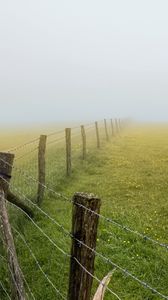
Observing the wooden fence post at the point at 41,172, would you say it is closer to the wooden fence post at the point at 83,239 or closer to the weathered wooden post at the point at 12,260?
the weathered wooden post at the point at 12,260

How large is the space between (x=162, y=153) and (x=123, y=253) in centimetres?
1858

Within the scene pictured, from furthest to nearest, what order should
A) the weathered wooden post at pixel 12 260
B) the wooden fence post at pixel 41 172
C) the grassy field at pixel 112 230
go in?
the wooden fence post at pixel 41 172 → the grassy field at pixel 112 230 → the weathered wooden post at pixel 12 260

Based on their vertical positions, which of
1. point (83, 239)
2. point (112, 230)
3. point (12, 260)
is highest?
point (83, 239)

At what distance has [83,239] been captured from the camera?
505cm

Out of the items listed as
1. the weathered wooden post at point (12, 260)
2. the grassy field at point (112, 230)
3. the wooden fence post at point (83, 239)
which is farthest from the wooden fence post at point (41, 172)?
the wooden fence post at point (83, 239)

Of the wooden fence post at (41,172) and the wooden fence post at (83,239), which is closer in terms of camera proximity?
the wooden fence post at (83,239)

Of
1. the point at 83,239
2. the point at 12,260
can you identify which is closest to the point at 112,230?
the point at 12,260

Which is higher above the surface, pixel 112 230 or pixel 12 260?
pixel 12 260

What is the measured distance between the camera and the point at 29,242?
34.6 ft

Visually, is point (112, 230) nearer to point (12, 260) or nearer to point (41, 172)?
point (41, 172)

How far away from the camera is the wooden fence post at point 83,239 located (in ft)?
16.5

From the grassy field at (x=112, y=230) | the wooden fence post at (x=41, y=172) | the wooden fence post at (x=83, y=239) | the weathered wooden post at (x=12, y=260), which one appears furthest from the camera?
the wooden fence post at (x=41, y=172)

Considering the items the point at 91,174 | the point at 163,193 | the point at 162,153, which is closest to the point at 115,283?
the point at 163,193

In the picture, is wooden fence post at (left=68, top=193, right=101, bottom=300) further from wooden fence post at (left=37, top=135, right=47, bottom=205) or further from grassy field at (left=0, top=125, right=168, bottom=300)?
wooden fence post at (left=37, top=135, right=47, bottom=205)
